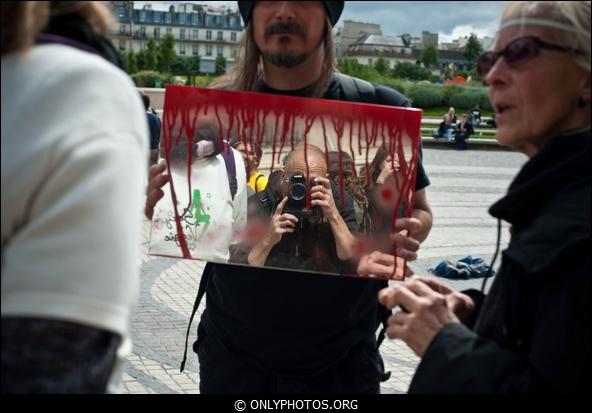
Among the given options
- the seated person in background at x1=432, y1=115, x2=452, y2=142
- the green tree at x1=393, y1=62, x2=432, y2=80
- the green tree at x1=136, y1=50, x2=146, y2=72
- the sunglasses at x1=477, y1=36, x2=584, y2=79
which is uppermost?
the sunglasses at x1=477, y1=36, x2=584, y2=79

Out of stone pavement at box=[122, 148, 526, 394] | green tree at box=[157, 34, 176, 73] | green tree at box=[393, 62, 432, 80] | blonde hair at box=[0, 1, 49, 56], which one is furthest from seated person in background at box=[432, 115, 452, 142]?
green tree at box=[393, 62, 432, 80]

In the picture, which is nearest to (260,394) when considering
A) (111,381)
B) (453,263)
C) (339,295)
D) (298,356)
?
(298,356)

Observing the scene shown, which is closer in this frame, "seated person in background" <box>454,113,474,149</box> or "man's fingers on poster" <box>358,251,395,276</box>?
"man's fingers on poster" <box>358,251,395,276</box>

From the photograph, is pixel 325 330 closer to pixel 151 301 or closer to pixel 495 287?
pixel 495 287

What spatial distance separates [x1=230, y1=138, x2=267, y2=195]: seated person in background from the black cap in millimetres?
400

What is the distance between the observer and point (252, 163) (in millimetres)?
2203

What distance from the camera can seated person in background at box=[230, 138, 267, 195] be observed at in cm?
220

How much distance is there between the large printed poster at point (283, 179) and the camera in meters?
2.13

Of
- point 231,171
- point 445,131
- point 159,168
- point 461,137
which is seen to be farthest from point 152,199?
point 445,131

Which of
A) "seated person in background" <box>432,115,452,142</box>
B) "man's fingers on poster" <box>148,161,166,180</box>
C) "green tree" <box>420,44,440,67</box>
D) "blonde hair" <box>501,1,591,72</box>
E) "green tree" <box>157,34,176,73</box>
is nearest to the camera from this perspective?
"blonde hair" <box>501,1,591,72</box>

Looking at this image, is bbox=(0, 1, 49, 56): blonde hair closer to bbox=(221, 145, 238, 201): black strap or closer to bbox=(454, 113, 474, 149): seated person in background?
bbox=(221, 145, 238, 201): black strap

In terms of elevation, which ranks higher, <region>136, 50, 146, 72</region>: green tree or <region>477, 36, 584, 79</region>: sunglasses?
<region>477, 36, 584, 79</region>: sunglasses

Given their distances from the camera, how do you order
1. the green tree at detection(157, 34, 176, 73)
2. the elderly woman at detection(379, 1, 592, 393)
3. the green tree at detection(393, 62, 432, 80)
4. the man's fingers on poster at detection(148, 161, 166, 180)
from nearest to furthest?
the elderly woman at detection(379, 1, 592, 393) → the man's fingers on poster at detection(148, 161, 166, 180) → the green tree at detection(157, 34, 176, 73) → the green tree at detection(393, 62, 432, 80)

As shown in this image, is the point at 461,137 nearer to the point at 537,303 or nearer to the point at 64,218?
the point at 537,303
